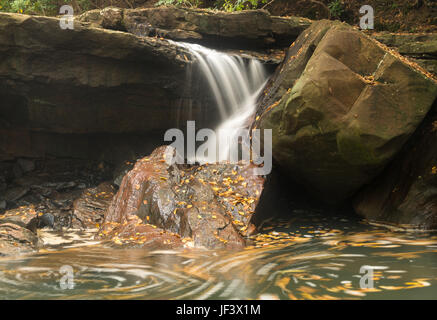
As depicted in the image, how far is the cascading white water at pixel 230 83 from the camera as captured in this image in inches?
361

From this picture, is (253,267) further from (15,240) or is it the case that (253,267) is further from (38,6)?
(38,6)

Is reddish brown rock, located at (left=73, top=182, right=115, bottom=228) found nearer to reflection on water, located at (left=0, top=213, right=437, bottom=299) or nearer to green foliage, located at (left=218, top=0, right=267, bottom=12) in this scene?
reflection on water, located at (left=0, top=213, right=437, bottom=299)

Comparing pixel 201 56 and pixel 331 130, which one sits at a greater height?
pixel 201 56

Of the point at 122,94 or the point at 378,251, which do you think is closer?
the point at 378,251

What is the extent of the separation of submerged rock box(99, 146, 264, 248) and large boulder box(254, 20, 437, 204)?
104 cm

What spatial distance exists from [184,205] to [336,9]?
11.8m

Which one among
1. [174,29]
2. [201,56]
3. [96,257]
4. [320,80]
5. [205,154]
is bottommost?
[96,257]

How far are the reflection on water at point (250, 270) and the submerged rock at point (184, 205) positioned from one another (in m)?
0.42

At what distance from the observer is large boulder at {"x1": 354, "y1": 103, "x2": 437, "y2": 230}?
20.5ft

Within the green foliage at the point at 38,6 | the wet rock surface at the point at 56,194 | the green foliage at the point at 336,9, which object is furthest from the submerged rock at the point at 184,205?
the green foliage at the point at 38,6
